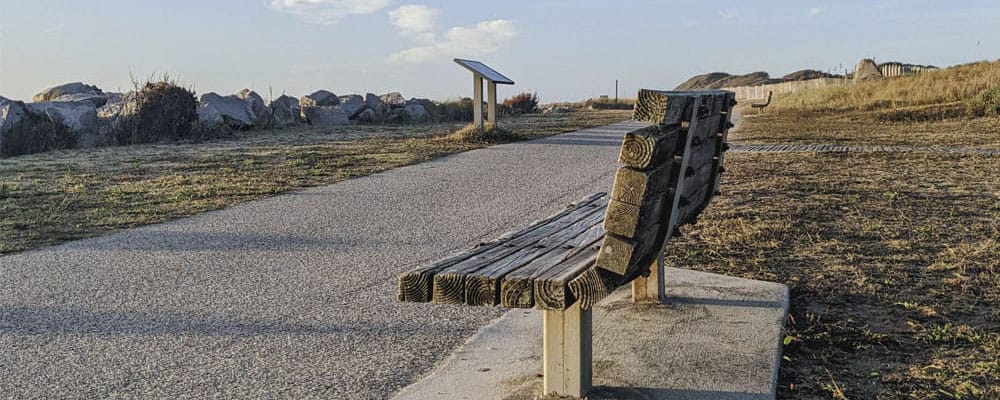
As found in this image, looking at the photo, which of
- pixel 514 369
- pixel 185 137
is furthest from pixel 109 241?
pixel 185 137

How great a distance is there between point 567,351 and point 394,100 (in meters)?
27.3

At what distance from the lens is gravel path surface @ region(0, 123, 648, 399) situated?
354 centimetres

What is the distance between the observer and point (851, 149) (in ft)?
45.4

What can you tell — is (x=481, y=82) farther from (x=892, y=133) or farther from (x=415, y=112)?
(x=415, y=112)

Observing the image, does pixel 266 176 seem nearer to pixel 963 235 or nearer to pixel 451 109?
pixel 963 235

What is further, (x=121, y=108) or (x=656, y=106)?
(x=121, y=108)

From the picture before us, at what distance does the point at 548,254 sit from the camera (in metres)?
3.23

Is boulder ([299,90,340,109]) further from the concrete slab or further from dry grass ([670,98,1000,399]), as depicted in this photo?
the concrete slab

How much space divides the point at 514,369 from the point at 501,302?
2.61 ft

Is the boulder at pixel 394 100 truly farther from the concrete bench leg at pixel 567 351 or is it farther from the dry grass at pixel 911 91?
the concrete bench leg at pixel 567 351

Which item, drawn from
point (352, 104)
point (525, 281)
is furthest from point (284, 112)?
point (525, 281)

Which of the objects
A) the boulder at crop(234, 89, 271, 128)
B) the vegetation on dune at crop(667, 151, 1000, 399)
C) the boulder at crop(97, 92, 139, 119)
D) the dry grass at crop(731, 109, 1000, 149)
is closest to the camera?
the vegetation on dune at crop(667, 151, 1000, 399)

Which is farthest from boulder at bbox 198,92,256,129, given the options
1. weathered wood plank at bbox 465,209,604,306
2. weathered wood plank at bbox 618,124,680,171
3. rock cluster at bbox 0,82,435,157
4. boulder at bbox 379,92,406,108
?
weathered wood plank at bbox 618,124,680,171

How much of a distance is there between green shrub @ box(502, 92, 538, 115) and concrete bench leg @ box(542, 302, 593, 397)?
31.7m
